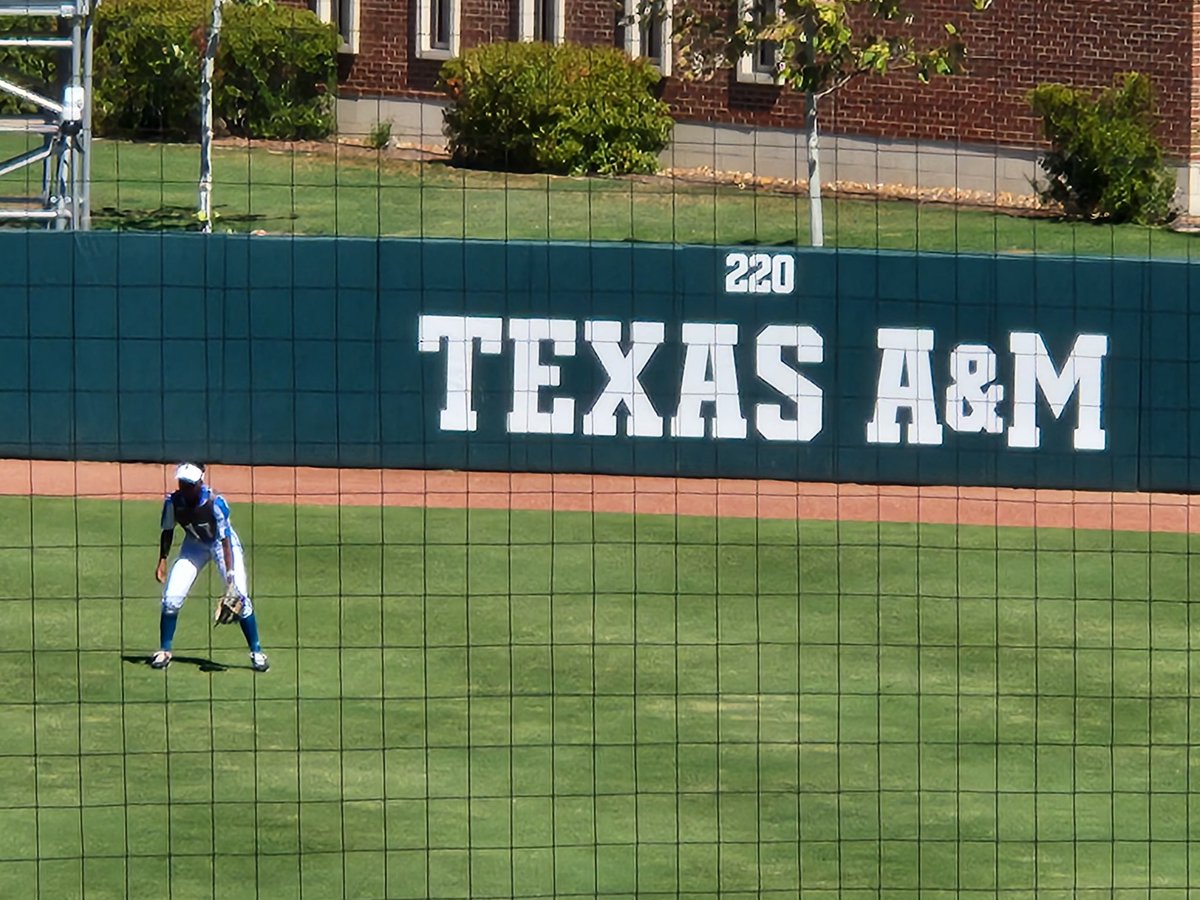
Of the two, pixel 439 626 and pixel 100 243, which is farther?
pixel 100 243

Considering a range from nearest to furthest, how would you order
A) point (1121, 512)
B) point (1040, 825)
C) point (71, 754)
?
point (1040, 825) → point (71, 754) → point (1121, 512)

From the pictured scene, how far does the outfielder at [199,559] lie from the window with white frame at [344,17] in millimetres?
20335

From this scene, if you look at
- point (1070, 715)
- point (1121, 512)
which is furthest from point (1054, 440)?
point (1070, 715)

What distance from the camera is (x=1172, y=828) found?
12.4 meters

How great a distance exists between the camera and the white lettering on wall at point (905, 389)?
20891 mm

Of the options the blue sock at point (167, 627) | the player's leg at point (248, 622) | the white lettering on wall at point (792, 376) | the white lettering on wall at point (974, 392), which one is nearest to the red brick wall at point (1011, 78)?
the white lettering on wall at point (974, 392)

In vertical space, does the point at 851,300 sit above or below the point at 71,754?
above

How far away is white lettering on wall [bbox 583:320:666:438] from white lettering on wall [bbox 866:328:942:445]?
1.90 m

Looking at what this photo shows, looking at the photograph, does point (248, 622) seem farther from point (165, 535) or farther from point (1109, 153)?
point (1109, 153)

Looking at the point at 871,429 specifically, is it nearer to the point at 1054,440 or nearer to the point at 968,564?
the point at 1054,440

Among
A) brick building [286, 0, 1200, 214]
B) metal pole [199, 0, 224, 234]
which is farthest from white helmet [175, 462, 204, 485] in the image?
brick building [286, 0, 1200, 214]

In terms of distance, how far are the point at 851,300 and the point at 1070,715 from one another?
714cm

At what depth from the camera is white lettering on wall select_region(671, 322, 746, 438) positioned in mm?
20922

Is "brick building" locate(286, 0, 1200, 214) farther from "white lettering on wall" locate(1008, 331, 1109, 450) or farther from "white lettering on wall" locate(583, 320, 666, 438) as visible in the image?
"white lettering on wall" locate(583, 320, 666, 438)
